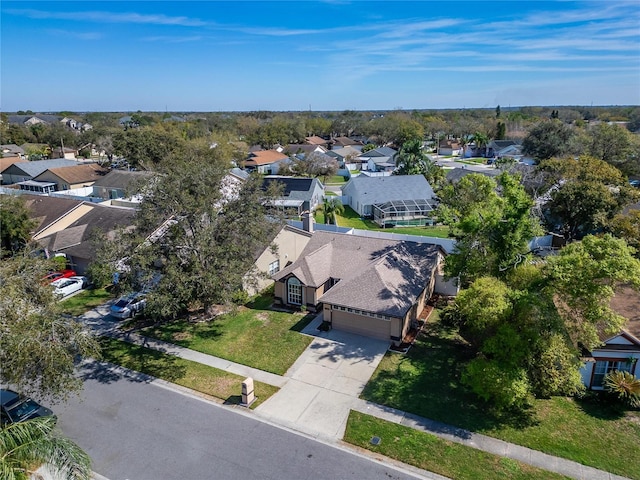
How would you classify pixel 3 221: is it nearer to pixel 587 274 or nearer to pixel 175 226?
pixel 175 226

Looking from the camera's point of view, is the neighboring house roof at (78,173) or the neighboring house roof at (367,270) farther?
the neighboring house roof at (78,173)

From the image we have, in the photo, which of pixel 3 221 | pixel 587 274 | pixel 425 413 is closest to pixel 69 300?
pixel 3 221

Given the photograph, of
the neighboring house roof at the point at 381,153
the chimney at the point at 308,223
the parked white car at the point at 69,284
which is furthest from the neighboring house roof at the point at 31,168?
the neighboring house roof at the point at 381,153

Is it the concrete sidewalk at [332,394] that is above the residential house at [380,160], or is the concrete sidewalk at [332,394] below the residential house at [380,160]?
below

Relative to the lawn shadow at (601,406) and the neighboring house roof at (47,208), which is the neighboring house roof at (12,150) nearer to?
the neighboring house roof at (47,208)

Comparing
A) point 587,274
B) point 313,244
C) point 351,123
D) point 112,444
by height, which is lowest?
point 112,444

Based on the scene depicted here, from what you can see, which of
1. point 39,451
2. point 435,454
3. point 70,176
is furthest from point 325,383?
point 70,176

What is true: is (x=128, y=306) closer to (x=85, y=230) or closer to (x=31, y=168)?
(x=85, y=230)
